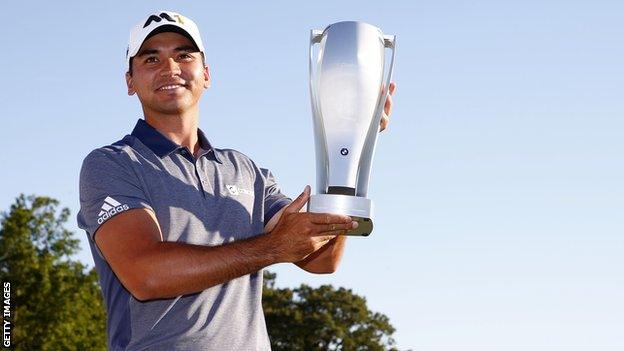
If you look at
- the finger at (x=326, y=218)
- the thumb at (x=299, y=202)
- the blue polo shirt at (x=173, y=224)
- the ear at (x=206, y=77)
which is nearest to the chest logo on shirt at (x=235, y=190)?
the blue polo shirt at (x=173, y=224)

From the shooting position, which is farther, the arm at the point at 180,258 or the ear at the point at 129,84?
the ear at the point at 129,84

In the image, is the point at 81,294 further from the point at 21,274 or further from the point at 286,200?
the point at 286,200

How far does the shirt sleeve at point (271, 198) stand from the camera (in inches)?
219

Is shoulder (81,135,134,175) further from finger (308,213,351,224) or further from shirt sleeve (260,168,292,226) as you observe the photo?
finger (308,213,351,224)

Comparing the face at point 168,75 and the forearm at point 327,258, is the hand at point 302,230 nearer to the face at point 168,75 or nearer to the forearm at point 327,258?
the forearm at point 327,258

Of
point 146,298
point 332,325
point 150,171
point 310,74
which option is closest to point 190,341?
point 146,298

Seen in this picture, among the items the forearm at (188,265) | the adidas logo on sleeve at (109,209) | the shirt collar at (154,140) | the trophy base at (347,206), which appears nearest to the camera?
the trophy base at (347,206)

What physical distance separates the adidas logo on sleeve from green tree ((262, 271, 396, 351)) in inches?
2397

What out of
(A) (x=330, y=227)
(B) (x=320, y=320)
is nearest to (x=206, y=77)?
(A) (x=330, y=227)

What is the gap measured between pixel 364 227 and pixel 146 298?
3.34 feet

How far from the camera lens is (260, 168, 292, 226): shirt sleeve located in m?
5.55

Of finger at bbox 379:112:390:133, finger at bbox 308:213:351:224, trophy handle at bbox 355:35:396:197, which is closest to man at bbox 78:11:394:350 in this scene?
finger at bbox 308:213:351:224

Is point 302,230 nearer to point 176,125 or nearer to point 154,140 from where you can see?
point 154,140

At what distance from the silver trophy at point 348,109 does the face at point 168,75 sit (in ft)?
2.79
